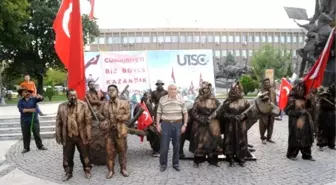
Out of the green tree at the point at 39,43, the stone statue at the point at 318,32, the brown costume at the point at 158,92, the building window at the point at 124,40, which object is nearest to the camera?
the brown costume at the point at 158,92

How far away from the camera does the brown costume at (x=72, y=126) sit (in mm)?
6977

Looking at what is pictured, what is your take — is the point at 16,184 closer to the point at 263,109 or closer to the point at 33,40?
the point at 263,109

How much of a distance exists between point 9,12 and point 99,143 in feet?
72.9

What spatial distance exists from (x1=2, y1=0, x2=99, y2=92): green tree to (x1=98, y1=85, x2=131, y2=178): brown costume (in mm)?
A: 28821

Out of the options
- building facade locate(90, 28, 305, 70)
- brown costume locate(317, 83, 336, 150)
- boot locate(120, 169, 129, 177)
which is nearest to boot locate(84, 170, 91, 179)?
boot locate(120, 169, 129, 177)

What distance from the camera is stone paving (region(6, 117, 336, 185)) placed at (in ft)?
22.5

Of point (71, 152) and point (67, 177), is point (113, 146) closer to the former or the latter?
point (71, 152)

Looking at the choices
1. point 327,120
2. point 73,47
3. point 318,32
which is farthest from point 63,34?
point 318,32

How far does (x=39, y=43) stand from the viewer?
36.3 m

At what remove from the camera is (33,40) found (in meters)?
35.2

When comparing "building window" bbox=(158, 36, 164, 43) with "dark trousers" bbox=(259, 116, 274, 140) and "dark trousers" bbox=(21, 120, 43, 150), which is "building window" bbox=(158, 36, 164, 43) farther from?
"dark trousers" bbox=(21, 120, 43, 150)

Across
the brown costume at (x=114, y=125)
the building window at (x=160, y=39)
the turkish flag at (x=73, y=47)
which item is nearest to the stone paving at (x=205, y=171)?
the brown costume at (x=114, y=125)

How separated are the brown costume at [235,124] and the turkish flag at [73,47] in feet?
9.92

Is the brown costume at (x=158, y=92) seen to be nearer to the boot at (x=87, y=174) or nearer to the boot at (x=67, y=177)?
the boot at (x=87, y=174)
